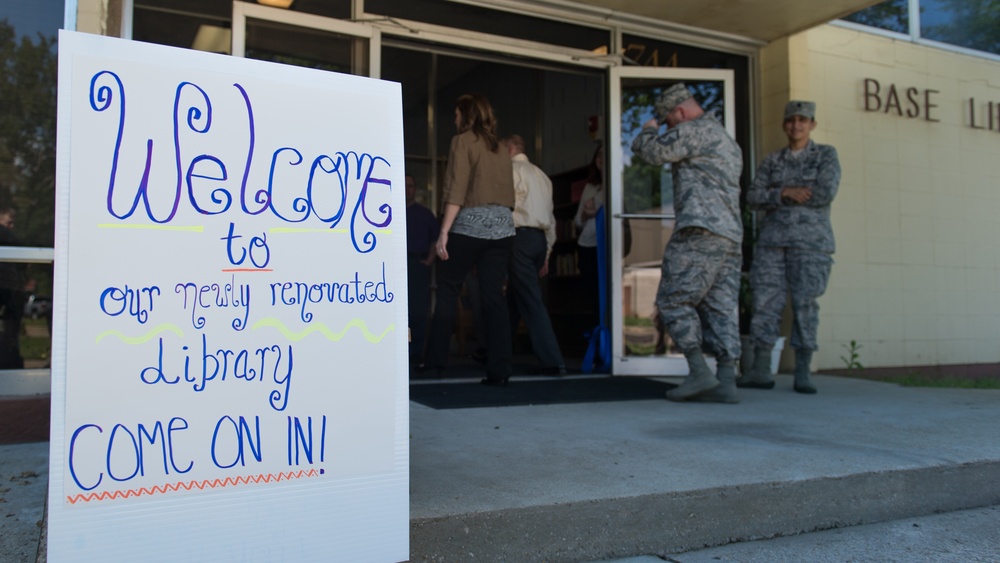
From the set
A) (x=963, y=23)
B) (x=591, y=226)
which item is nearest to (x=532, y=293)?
(x=591, y=226)

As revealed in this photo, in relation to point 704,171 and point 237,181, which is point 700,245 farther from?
point 237,181

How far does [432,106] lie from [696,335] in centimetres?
522

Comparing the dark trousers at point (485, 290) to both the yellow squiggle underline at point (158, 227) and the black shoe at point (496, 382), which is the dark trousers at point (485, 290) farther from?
the yellow squiggle underline at point (158, 227)

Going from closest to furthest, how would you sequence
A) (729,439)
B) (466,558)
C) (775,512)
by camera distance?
(466,558) → (775,512) → (729,439)

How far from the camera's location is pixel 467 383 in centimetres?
490

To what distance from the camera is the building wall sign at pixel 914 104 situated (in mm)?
6340

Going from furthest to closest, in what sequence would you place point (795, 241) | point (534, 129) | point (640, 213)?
1. point (534, 129)
2. point (640, 213)
3. point (795, 241)

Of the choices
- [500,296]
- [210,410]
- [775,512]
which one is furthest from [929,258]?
[210,410]

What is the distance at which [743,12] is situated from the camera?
555 cm

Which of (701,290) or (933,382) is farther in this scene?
(933,382)

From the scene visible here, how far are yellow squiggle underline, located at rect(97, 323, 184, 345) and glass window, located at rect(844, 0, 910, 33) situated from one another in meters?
6.24

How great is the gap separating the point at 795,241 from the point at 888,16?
9.50ft

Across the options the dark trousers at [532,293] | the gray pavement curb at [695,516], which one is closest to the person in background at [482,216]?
the dark trousers at [532,293]

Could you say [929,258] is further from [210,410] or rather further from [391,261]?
[210,410]
